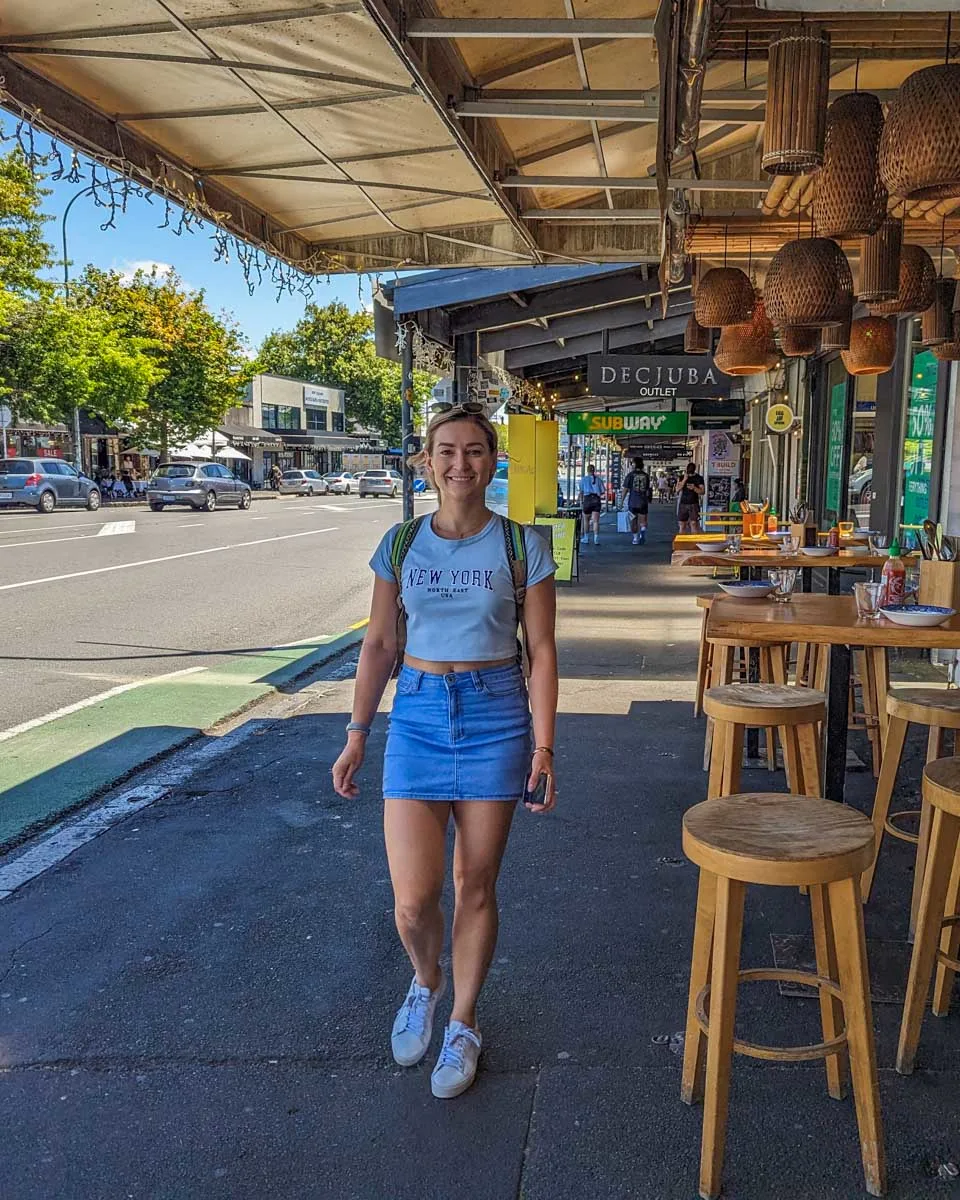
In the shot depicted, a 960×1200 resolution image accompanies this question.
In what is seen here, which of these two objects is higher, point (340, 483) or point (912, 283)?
point (912, 283)

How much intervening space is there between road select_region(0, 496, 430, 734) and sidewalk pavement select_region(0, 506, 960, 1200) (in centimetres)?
324

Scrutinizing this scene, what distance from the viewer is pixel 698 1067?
8.91 ft

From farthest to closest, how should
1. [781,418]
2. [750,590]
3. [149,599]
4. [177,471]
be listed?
[177,471]
[781,418]
[149,599]
[750,590]

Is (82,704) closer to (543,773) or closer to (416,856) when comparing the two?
(416,856)

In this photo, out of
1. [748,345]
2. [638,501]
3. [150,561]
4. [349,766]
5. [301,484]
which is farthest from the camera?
[301,484]

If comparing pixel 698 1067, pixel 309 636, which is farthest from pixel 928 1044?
pixel 309 636

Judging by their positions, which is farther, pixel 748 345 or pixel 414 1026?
pixel 748 345

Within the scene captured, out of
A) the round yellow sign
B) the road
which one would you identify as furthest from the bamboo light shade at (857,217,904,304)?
the round yellow sign

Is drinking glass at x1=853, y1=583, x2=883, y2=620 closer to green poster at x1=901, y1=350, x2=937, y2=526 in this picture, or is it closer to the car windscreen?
green poster at x1=901, y1=350, x2=937, y2=526

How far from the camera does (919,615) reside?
11.8 feet

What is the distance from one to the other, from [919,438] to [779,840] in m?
7.98

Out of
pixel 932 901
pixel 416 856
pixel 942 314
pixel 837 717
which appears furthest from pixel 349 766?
pixel 942 314

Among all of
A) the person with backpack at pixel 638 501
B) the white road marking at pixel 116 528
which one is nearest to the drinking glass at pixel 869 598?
the person with backpack at pixel 638 501

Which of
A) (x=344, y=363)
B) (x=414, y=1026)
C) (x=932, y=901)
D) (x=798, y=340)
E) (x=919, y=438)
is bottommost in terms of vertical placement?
(x=414, y=1026)
